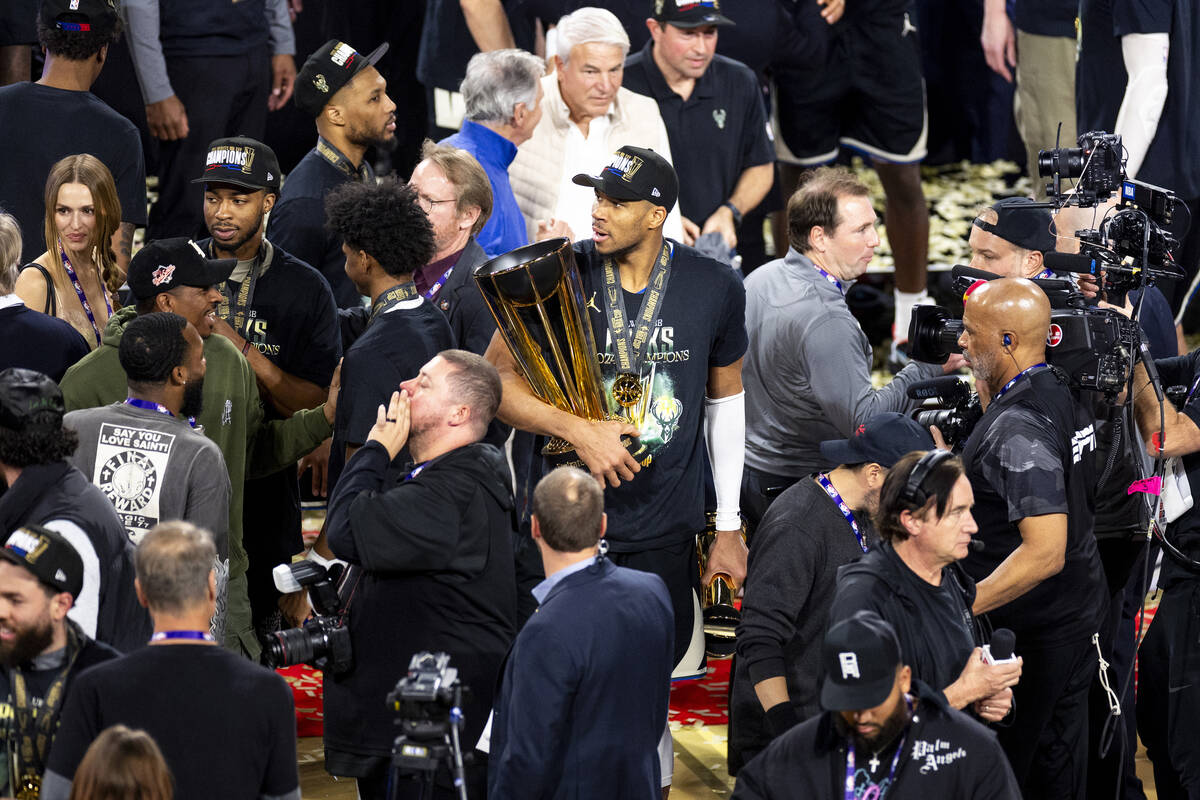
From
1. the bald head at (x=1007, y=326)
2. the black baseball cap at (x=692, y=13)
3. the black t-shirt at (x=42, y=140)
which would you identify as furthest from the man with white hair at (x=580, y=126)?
the bald head at (x=1007, y=326)

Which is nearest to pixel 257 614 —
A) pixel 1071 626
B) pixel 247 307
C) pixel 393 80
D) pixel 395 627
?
pixel 247 307

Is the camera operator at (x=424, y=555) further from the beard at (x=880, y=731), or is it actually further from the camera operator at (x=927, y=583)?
the beard at (x=880, y=731)

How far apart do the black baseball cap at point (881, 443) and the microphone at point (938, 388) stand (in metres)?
0.72

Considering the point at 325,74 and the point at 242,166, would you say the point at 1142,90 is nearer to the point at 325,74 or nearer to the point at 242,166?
the point at 325,74

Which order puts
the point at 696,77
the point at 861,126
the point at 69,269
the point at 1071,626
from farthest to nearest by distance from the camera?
the point at 861,126 < the point at 696,77 < the point at 69,269 < the point at 1071,626

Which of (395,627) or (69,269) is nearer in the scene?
(395,627)

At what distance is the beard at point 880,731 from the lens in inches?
148

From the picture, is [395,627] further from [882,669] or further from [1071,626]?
[1071,626]

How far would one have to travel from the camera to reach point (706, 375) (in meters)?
5.25

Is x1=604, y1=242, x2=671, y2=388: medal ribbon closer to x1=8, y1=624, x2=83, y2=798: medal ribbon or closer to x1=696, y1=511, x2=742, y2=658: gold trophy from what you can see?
x1=696, y1=511, x2=742, y2=658: gold trophy

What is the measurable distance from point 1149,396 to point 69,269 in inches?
144

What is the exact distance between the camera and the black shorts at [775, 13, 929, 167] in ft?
29.3

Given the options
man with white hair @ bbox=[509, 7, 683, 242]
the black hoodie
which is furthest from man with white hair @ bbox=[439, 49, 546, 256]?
the black hoodie

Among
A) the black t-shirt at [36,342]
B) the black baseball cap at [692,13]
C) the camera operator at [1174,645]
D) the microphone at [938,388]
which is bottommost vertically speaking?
the camera operator at [1174,645]
